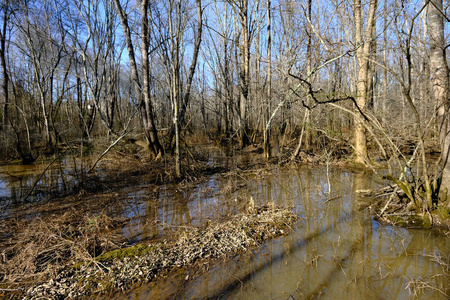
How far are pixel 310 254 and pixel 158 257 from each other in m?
2.10

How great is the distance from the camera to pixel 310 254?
11.7 feet

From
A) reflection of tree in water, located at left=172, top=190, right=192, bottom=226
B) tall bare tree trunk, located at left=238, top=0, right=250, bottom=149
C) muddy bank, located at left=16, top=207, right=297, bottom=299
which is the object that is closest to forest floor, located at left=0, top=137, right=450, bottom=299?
muddy bank, located at left=16, top=207, right=297, bottom=299

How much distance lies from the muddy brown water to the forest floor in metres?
0.21

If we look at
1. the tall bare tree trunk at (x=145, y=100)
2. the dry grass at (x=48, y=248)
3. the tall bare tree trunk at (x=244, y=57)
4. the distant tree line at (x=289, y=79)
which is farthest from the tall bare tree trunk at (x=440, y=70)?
the tall bare tree trunk at (x=145, y=100)

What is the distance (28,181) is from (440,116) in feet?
37.6

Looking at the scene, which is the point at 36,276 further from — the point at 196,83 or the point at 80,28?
the point at 196,83

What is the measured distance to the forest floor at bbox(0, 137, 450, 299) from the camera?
2994mm

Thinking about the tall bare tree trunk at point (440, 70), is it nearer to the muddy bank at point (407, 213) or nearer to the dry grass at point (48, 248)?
the muddy bank at point (407, 213)

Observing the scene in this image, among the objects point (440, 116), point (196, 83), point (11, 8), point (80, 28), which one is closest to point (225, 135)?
point (196, 83)

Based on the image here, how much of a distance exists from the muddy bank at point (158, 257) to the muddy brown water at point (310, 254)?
190mm

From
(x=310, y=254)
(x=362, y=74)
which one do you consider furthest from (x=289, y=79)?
(x=310, y=254)

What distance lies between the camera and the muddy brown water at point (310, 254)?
9.35 ft

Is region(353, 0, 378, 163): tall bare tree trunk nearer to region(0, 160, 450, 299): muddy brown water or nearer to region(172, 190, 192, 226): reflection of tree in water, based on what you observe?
region(0, 160, 450, 299): muddy brown water

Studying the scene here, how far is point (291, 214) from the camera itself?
16.1 ft
